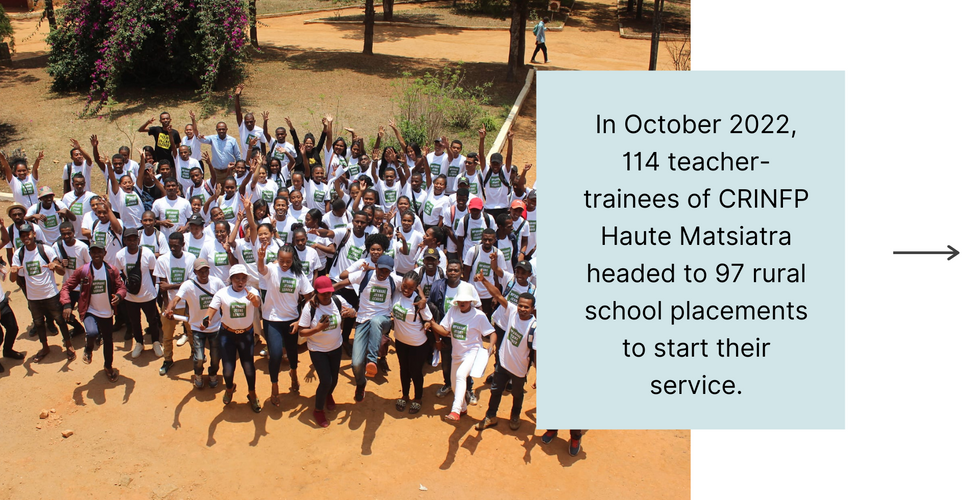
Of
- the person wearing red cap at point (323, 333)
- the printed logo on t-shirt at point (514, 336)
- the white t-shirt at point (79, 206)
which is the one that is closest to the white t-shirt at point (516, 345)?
the printed logo on t-shirt at point (514, 336)

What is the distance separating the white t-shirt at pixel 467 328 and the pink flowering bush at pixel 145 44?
13.0 metres

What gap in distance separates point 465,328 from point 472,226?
2.29 meters

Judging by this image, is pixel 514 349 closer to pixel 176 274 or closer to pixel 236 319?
pixel 236 319

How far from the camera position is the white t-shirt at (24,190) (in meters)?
10.1

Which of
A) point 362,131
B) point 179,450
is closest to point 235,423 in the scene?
point 179,450

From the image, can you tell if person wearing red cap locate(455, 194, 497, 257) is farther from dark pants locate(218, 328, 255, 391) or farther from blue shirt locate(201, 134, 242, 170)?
blue shirt locate(201, 134, 242, 170)

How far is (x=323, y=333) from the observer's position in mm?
7176

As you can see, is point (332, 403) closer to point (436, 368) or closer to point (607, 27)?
point (436, 368)

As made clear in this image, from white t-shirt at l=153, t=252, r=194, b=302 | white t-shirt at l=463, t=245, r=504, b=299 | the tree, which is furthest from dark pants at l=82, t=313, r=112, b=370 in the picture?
the tree

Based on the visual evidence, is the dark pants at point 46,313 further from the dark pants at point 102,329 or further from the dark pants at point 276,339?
the dark pants at point 276,339

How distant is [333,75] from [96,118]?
20.6 ft

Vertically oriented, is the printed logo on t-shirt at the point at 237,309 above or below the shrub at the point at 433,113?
below

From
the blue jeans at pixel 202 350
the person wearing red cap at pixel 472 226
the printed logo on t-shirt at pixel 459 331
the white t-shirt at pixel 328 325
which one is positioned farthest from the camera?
the person wearing red cap at pixel 472 226

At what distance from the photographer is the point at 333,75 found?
2067 cm
